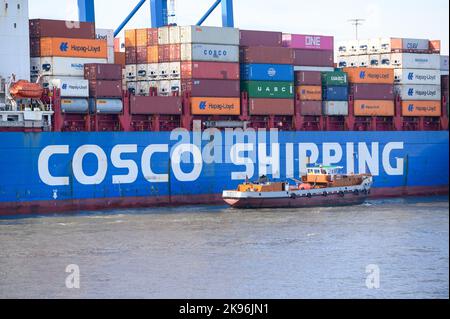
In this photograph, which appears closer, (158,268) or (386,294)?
(386,294)

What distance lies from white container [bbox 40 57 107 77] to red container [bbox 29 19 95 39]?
3.24ft

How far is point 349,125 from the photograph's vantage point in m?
53.0

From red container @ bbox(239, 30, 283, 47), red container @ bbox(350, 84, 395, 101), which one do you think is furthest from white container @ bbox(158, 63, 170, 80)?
red container @ bbox(350, 84, 395, 101)

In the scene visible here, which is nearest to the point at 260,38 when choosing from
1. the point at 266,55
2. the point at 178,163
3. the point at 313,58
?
the point at 266,55

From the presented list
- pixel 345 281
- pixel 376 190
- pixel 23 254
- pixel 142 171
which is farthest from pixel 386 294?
pixel 376 190

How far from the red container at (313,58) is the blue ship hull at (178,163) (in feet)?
11.5

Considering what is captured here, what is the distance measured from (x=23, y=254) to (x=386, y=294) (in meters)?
11.7

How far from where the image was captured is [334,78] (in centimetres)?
5088

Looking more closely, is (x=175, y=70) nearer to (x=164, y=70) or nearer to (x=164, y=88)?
(x=164, y=70)

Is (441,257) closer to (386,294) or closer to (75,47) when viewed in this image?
(386,294)

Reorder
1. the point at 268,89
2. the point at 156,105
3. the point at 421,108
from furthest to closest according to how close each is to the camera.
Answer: the point at 421,108 → the point at 268,89 → the point at 156,105

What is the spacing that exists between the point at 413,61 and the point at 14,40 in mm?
21874

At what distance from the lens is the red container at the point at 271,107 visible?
48531 millimetres
